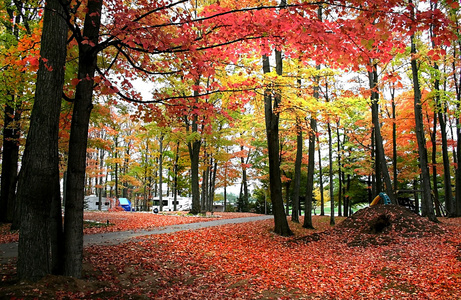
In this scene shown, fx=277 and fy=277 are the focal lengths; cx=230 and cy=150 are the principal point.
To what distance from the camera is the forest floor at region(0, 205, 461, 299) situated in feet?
15.6

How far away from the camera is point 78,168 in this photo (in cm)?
449

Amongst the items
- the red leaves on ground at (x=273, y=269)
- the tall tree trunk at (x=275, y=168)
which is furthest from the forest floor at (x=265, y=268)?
the tall tree trunk at (x=275, y=168)

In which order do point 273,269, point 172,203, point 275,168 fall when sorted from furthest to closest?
point 172,203
point 275,168
point 273,269

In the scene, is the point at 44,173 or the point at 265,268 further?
the point at 265,268

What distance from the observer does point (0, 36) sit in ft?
31.0

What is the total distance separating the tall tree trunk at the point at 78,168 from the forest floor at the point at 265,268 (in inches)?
15.6

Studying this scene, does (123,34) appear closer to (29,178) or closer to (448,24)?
(29,178)

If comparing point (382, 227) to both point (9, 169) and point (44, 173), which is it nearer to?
point (44, 173)

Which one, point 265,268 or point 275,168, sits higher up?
point 275,168

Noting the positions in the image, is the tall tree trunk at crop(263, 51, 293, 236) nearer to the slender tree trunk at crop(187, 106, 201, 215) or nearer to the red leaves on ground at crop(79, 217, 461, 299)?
the red leaves on ground at crop(79, 217, 461, 299)

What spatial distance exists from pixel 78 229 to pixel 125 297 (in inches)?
52.5

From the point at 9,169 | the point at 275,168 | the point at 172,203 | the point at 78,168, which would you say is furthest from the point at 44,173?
the point at 172,203

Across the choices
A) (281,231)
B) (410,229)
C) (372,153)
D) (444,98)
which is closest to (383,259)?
(410,229)

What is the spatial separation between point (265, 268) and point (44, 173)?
208 inches
